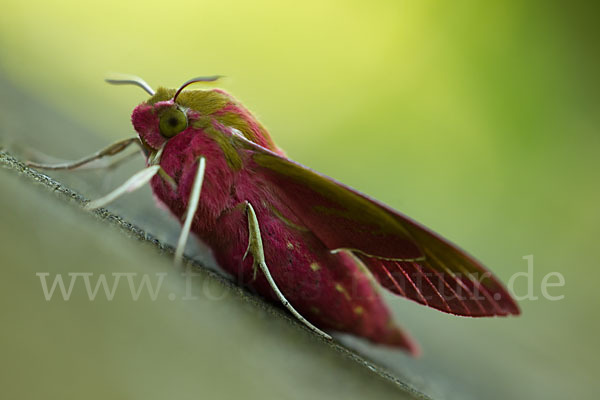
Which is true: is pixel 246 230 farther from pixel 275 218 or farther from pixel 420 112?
pixel 420 112

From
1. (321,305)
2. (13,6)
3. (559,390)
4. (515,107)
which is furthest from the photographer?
(515,107)

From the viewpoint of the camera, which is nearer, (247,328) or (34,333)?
(34,333)

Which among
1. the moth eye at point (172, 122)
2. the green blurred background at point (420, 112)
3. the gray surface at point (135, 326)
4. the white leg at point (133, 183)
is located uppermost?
the green blurred background at point (420, 112)

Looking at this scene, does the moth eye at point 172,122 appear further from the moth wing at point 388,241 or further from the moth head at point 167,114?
the moth wing at point 388,241

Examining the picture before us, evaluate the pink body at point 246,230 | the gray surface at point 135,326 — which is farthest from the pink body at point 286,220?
the gray surface at point 135,326

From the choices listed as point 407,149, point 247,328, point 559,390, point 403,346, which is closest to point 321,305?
point 403,346

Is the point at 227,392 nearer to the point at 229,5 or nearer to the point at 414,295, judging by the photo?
the point at 414,295

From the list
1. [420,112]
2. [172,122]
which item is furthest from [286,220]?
[420,112]
